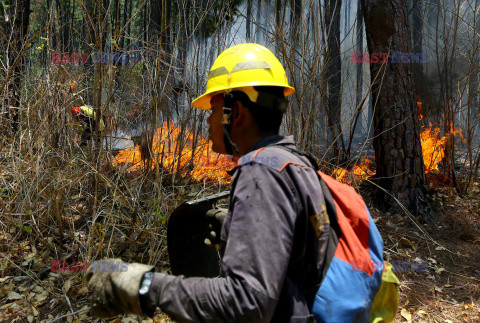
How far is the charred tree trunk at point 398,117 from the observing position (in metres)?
4.92

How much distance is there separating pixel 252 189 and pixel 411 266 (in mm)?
3377

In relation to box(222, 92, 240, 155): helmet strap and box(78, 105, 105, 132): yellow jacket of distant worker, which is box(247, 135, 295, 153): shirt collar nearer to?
box(222, 92, 240, 155): helmet strap

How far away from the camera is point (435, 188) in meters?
5.63

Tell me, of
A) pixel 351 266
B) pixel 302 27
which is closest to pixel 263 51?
pixel 351 266

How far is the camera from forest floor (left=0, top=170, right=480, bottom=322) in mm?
3006

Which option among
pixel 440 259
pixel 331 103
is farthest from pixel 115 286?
pixel 331 103

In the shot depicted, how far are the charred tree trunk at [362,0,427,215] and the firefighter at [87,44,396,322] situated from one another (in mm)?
3975

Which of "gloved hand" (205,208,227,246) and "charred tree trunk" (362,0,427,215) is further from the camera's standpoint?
"charred tree trunk" (362,0,427,215)

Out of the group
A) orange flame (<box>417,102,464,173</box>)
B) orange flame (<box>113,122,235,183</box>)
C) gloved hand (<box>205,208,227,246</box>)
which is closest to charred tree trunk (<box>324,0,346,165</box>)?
orange flame (<box>417,102,464,173</box>)

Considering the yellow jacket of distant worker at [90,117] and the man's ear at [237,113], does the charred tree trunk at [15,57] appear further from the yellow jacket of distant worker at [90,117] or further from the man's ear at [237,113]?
the man's ear at [237,113]

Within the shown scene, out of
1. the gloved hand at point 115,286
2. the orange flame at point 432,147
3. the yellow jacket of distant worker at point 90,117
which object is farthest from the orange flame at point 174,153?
the orange flame at point 432,147

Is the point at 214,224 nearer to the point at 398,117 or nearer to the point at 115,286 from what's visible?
the point at 115,286

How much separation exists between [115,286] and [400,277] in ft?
10.6

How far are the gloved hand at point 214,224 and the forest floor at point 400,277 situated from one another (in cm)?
137
